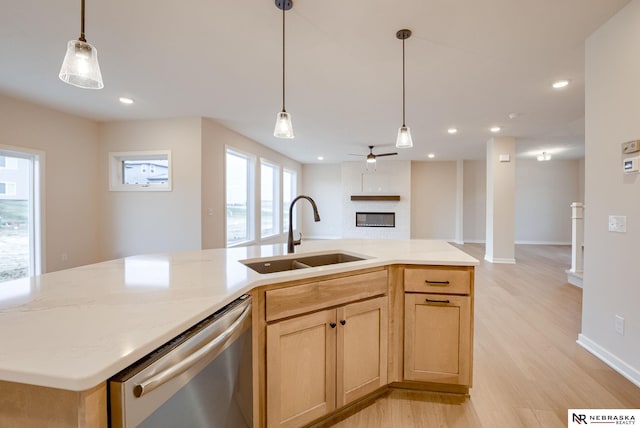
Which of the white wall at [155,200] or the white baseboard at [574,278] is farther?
the white wall at [155,200]

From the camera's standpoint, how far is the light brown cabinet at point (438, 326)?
174 centimetres

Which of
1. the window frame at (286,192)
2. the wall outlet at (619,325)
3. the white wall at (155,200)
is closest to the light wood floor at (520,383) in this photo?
the wall outlet at (619,325)

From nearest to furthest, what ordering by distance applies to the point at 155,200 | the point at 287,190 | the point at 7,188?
the point at 7,188 < the point at 155,200 < the point at 287,190

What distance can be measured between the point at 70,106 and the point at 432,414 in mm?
5486

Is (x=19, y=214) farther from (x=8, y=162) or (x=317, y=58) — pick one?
(x=317, y=58)

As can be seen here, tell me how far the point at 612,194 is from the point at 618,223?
22 centimetres

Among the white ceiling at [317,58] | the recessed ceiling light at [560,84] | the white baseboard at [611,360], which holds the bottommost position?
the white baseboard at [611,360]

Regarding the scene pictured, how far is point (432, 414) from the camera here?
5.49 feet

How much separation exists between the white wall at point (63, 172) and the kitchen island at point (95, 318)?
12.4 ft

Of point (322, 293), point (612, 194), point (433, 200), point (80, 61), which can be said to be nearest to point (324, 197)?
point (433, 200)

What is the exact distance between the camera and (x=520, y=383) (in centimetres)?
195

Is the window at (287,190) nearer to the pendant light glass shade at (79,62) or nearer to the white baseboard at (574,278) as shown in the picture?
the white baseboard at (574,278)

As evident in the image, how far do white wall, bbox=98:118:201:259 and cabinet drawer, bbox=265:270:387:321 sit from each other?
356cm

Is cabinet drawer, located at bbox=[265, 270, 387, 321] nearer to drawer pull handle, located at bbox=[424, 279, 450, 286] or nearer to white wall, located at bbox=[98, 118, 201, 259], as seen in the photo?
drawer pull handle, located at bbox=[424, 279, 450, 286]
